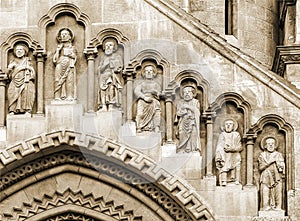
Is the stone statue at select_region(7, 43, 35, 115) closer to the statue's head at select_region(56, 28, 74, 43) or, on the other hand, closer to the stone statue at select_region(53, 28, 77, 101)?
the stone statue at select_region(53, 28, 77, 101)

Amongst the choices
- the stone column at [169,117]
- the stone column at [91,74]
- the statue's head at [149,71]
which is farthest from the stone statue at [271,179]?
the stone column at [91,74]

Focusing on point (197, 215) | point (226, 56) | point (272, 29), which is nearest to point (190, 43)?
point (226, 56)

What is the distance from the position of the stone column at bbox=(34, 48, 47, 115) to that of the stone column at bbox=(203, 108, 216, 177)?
2.08 m

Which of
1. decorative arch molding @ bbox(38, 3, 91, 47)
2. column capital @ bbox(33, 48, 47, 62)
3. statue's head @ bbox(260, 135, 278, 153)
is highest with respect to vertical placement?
decorative arch molding @ bbox(38, 3, 91, 47)

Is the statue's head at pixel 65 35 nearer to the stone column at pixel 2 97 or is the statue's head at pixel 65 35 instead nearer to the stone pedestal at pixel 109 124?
the stone column at pixel 2 97

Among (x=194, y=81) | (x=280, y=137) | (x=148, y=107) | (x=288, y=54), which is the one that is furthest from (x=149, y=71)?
(x=288, y=54)

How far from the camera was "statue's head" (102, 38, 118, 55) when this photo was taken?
78.9 ft

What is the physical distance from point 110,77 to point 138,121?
0.67m

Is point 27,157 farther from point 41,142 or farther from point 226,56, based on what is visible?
point 226,56

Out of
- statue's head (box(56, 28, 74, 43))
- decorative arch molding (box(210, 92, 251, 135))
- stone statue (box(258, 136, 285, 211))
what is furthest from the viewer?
statue's head (box(56, 28, 74, 43))

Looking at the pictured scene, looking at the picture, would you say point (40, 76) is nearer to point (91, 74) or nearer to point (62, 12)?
point (91, 74)

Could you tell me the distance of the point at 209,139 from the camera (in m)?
23.7

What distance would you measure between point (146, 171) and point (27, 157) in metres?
1.53

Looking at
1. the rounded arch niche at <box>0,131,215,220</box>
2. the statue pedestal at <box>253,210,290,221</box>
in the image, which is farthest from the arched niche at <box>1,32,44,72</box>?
the statue pedestal at <box>253,210,290,221</box>
